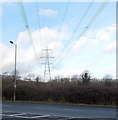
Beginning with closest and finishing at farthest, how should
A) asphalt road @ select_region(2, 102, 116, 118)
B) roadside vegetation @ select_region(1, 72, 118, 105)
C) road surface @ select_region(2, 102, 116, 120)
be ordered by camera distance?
road surface @ select_region(2, 102, 116, 120), asphalt road @ select_region(2, 102, 116, 118), roadside vegetation @ select_region(1, 72, 118, 105)

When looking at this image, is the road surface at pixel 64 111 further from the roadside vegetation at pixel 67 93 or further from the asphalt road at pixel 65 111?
the roadside vegetation at pixel 67 93

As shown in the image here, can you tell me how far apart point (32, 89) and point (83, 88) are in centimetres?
806

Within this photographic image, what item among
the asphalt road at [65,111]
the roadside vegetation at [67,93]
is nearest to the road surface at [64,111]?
the asphalt road at [65,111]

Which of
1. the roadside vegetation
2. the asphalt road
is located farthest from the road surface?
the roadside vegetation

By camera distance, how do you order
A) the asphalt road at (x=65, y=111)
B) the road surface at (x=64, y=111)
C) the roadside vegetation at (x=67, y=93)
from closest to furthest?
1. the road surface at (x=64, y=111)
2. the asphalt road at (x=65, y=111)
3. the roadside vegetation at (x=67, y=93)

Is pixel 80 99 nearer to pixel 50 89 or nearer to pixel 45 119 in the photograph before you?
pixel 50 89

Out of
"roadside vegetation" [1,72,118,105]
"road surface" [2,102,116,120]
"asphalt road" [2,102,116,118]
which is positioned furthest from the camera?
"roadside vegetation" [1,72,118,105]

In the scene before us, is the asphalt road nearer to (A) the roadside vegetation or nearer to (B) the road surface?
(B) the road surface

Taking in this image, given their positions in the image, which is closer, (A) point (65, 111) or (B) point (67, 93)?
(A) point (65, 111)

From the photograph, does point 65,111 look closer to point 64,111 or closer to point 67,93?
point 64,111

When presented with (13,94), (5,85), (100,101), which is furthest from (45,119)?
(5,85)

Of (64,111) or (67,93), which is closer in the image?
(64,111)

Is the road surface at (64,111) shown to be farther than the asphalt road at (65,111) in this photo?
No

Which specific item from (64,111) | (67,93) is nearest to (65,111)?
(64,111)
